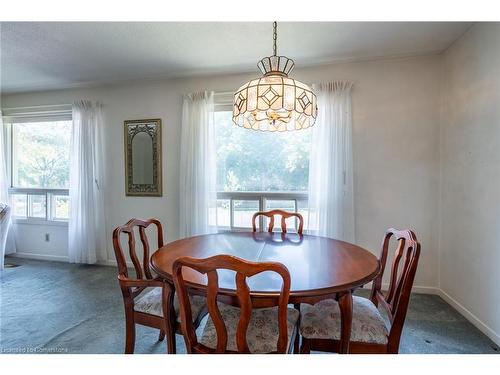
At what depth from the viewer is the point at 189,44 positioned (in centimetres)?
244

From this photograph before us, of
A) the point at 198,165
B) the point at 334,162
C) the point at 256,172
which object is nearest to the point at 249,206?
the point at 256,172

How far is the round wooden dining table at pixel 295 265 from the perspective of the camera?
112 cm

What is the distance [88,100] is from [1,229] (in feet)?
6.23

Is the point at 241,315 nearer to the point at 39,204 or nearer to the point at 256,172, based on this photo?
the point at 256,172

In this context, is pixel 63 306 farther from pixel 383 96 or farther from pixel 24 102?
pixel 383 96

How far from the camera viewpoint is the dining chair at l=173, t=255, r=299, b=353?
95 cm

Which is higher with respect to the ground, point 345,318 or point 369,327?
point 345,318

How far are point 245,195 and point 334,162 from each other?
110cm

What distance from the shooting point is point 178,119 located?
322 centimetres

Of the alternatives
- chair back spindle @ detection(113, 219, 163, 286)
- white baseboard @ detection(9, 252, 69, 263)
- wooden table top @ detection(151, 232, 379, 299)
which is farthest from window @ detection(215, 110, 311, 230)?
white baseboard @ detection(9, 252, 69, 263)

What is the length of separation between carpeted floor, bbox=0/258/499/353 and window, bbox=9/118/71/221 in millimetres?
1129

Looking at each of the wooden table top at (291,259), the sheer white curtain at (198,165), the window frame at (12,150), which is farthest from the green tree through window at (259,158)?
the window frame at (12,150)

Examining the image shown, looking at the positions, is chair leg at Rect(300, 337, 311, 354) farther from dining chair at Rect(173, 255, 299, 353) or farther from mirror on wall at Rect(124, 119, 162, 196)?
mirror on wall at Rect(124, 119, 162, 196)
